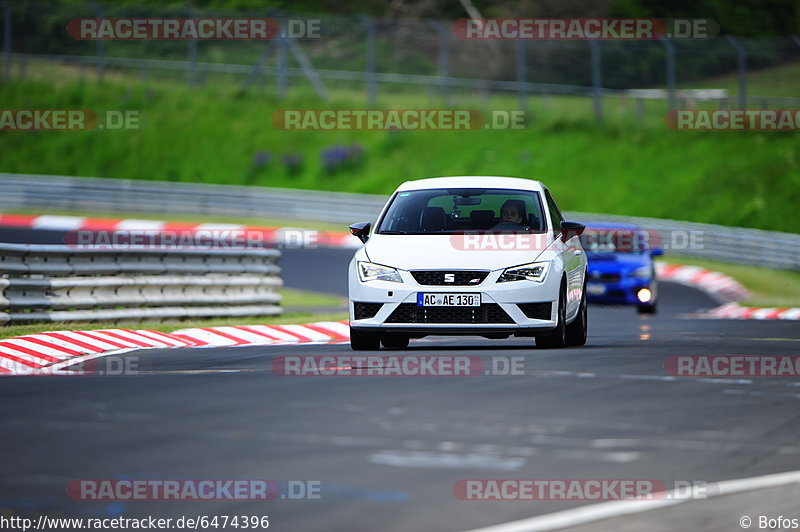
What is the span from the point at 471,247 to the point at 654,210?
30517 mm

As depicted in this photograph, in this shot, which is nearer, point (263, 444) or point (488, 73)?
point (263, 444)

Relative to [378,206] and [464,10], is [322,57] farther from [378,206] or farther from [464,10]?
[464,10]

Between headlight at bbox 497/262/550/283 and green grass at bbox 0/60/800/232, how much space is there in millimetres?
28676

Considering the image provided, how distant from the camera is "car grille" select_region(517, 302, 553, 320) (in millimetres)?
12805

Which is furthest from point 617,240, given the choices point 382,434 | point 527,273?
point 382,434

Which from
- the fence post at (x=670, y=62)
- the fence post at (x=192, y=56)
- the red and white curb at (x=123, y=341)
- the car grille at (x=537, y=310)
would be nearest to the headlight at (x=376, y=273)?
the car grille at (x=537, y=310)

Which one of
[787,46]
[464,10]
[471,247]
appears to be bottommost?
[471,247]

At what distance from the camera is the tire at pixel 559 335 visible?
43.2 ft

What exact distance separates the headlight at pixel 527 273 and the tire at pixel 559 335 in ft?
0.96

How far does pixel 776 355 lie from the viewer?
13320 mm

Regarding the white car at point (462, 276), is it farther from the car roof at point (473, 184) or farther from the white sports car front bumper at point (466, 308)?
the car roof at point (473, 184)

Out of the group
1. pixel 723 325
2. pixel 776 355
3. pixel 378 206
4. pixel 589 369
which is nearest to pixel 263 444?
pixel 589 369

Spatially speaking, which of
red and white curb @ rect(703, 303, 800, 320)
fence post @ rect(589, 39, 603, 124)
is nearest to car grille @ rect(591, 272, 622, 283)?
red and white curb @ rect(703, 303, 800, 320)

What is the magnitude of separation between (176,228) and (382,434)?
98.3 feet
